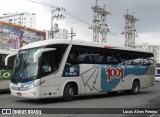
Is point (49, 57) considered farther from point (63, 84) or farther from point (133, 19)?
point (133, 19)

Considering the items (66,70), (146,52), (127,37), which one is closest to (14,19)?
(127,37)

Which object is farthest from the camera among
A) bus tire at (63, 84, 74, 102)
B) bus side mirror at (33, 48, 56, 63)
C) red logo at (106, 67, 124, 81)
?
red logo at (106, 67, 124, 81)

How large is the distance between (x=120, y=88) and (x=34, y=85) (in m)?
7.62

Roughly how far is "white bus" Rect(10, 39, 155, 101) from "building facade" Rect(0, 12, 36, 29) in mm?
54413

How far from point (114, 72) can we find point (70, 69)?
4.37 meters

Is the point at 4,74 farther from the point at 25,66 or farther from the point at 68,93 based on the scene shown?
the point at 68,93

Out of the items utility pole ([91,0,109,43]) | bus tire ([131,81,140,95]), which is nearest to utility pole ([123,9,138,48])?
utility pole ([91,0,109,43])

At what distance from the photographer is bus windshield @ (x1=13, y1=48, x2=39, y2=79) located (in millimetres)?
15492

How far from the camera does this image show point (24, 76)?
15.6 metres

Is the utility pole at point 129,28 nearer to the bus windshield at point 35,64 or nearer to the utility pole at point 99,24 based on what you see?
the utility pole at point 99,24

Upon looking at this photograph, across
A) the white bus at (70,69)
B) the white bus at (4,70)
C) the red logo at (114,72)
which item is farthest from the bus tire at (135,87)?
the white bus at (4,70)

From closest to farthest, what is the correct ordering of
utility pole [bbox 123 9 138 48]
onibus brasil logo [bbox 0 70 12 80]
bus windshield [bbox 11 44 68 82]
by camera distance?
1. bus windshield [bbox 11 44 68 82]
2. onibus brasil logo [bbox 0 70 12 80]
3. utility pole [bbox 123 9 138 48]

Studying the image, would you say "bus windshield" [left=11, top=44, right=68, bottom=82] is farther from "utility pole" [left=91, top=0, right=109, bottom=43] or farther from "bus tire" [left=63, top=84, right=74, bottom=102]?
"utility pole" [left=91, top=0, right=109, bottom=43]

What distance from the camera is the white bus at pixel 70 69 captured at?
1549 cm
